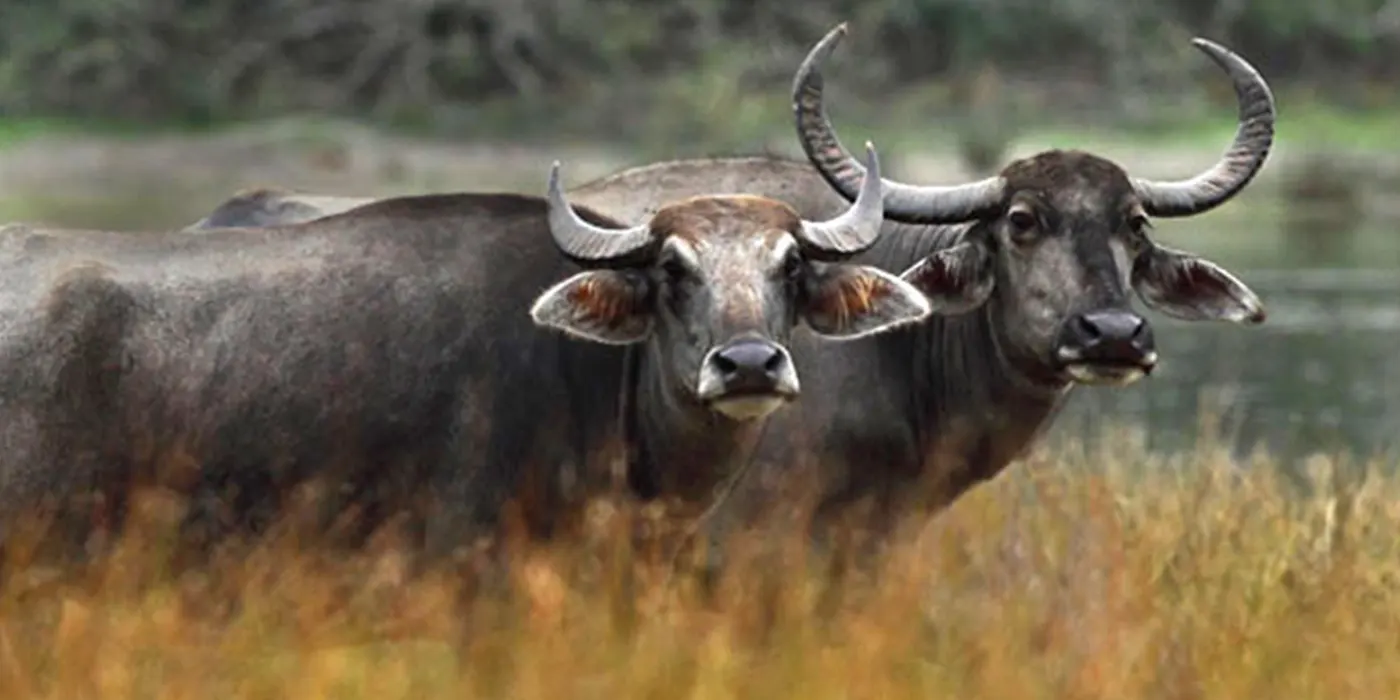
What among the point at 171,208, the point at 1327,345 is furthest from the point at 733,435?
the point at 171,208

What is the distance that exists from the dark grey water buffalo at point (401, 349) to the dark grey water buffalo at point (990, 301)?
24.2 inches

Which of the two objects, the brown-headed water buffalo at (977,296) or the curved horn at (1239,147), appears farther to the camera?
Answer: the curved horn at (1239,147)

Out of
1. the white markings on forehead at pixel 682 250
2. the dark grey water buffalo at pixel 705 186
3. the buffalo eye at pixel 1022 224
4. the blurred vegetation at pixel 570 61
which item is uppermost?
the blurred vegetation at pixel 570 61

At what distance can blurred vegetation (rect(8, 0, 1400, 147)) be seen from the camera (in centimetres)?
3938

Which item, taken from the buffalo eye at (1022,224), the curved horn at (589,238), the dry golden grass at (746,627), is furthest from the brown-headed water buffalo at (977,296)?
the curved horn at (589,238)

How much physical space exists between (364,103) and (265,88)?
1654mm

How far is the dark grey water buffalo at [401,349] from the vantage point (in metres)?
8.27

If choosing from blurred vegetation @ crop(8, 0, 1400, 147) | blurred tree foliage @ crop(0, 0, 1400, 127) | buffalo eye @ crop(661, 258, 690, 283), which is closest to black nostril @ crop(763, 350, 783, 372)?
buffalo eye @ crop(661, 258, 690, 283)

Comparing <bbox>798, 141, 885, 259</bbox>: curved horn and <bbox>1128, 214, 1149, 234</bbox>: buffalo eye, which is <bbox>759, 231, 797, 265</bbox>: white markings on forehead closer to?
<bbox>798, 141, 885, 259</bbox>: curved horn

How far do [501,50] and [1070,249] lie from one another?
33.3 metres

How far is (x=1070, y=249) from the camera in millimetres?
8875

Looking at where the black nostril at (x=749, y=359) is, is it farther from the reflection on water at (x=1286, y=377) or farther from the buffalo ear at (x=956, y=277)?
the reflection on water at (x=1286, y=377)

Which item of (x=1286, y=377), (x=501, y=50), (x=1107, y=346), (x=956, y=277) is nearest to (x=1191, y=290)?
(x=956, y=277)

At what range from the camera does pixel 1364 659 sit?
774cm
